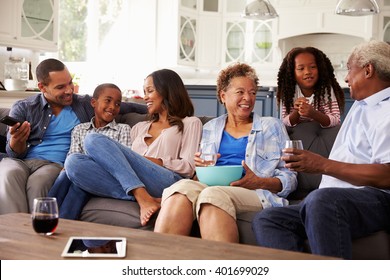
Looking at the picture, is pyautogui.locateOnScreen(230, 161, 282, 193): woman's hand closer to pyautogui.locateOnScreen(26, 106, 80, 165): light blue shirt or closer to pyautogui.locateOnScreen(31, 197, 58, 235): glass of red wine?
pyautogui.locateOnScreen(31, 197, 58, 235): glass of red wine

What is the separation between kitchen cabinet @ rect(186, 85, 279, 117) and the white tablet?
5262 mm

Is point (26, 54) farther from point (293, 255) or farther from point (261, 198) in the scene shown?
point (293, 255)

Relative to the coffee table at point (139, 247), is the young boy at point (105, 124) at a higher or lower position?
higher

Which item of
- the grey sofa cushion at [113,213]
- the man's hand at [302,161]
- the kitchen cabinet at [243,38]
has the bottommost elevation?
the grey sofa cushion at [113,213]

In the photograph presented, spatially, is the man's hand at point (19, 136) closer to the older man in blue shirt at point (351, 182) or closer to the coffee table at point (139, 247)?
the coffee table at point (139, 247)

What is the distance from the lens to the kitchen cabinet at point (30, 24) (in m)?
5.69

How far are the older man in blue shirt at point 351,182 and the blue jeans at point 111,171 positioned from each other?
712 mm

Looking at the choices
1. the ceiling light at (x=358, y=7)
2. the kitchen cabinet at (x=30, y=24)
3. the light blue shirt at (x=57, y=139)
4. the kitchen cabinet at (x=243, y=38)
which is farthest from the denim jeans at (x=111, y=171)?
the kitchen cabinet at (x=243, y=38)

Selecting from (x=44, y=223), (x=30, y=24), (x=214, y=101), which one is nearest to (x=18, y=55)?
(x=30, y=24)

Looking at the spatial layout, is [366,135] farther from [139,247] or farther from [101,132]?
[101,132]

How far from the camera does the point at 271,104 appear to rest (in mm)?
6992

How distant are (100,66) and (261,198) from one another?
5277mm

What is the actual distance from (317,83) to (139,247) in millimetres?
1833

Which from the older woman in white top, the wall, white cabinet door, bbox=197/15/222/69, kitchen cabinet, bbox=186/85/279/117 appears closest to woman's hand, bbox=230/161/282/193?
the older woman in white top
